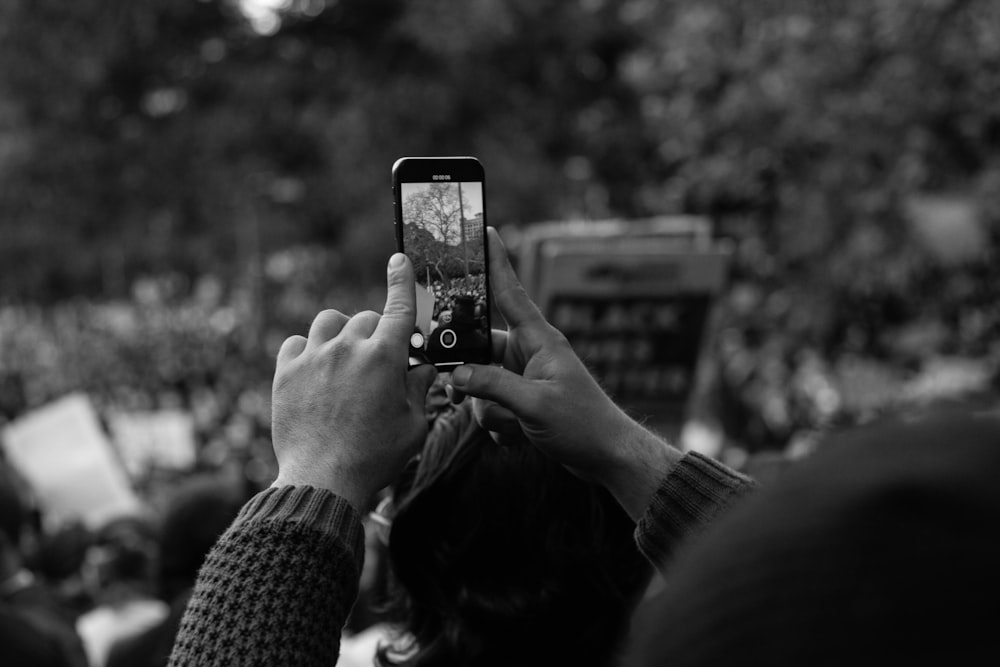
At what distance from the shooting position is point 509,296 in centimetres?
142

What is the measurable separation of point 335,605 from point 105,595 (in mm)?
2915

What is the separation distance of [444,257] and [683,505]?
1.47ft

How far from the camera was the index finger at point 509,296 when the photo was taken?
1417 mm

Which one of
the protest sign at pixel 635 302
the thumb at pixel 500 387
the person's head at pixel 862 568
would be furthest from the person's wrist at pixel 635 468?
the protest sign at pixel 635 302

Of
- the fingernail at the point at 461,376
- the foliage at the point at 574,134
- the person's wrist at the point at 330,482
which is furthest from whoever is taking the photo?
the foliage at the point at 574,134

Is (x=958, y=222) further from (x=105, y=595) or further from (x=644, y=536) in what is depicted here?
(x=644, y=536)

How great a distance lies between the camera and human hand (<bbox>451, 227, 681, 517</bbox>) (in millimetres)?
1329

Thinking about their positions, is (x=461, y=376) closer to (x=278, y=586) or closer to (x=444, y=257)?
(x=444, y=257)

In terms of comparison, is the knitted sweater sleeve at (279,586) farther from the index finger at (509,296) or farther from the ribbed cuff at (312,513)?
the index finger at (509,296)

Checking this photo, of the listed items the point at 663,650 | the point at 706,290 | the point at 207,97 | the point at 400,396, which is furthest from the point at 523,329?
the point at 207,97

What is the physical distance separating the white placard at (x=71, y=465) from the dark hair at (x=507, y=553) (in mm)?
3263

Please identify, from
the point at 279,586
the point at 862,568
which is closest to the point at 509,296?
the point at 279,586

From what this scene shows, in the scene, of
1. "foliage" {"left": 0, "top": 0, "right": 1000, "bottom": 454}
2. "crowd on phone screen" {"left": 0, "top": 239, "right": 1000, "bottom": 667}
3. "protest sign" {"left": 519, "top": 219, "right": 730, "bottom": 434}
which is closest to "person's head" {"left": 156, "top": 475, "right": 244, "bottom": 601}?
"crowd on phone screen" {"left": 0, "top": 239, "right": 1000, "bottom": 667}

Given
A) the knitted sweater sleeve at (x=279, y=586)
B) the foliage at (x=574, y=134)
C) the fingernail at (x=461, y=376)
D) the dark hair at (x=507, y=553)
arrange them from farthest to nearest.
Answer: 1. the foliage at (x=574, y=134)
2. the dark hair at (x=507, y=553)
3. the fingernail at (x=461, y=376)
4. the knitted sweater sleeve at (x=279, y=586)
